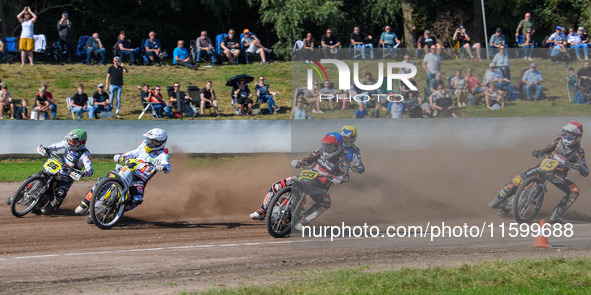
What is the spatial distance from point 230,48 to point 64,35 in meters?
6.09

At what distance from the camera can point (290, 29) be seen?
104 ft

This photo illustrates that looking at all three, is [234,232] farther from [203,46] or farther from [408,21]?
[408,21]

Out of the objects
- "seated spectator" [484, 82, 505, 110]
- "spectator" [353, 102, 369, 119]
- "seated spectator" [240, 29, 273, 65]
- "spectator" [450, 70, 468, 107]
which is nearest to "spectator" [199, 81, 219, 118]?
"seated spectator" [240, 29, 273, 65]

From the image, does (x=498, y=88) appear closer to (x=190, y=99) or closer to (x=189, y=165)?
(x=189, y=165)

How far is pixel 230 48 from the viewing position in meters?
27.7

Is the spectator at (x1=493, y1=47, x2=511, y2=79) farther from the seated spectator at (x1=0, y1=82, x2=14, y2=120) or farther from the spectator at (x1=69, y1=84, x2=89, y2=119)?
the seated spectator at (x1=0, y1=82, x2=14, y2=120)

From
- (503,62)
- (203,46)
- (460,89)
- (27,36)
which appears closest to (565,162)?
(460,89)

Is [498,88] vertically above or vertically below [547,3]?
below

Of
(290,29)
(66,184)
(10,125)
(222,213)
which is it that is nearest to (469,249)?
(222,213)

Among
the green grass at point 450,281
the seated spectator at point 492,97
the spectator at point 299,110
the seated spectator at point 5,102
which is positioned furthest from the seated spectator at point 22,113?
the green grass at point 450,281

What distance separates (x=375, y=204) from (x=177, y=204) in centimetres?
382

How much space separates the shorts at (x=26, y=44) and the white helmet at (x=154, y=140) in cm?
1516

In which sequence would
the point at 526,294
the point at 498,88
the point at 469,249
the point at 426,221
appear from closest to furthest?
the point at 526,294
the point at 469,249
the point at 426,221
the point at 498,88

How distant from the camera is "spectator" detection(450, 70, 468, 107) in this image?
15953mm
